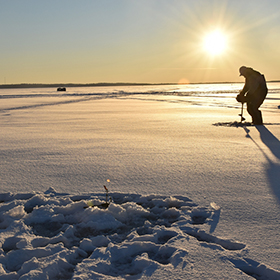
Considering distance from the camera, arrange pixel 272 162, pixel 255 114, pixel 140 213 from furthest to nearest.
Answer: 1. pixel 255 114
2. pixel 272 162
3. pixel 140 213

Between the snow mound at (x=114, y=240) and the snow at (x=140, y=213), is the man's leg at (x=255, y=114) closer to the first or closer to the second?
the snow at (x=140, y=213)

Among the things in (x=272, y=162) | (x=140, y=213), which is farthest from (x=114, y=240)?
(x=272, y=162)

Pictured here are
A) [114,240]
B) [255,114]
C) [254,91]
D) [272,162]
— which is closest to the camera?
[114,240]

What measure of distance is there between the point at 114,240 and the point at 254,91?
346 inches

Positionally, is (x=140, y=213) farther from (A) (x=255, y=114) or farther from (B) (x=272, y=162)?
(A) (x=255, y=114)

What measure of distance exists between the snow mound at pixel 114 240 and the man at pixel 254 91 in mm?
7613

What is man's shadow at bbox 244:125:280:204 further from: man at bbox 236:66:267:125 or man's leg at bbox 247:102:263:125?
man at bbox 236:66:267:125

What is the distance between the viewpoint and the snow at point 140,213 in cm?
210

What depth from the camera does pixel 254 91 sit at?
31.6 feet

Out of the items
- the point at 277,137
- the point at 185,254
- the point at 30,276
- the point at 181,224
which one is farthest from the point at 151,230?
the point at 277,137

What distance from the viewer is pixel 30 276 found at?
194 cm

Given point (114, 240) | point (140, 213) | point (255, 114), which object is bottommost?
point (114, 240)

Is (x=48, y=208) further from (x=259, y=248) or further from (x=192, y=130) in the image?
(x=192, y=130)

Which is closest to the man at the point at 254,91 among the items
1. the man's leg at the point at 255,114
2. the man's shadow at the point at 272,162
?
the man's leg at the point at 255,114
